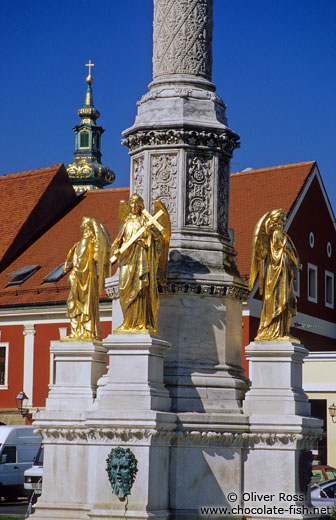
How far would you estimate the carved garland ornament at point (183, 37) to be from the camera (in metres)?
15.2

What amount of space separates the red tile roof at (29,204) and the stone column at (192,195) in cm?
2731

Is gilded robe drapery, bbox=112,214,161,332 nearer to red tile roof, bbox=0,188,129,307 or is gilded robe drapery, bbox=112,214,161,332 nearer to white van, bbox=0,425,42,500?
white van, bbox=0,425,42,500

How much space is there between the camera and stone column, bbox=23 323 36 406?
3850 cm

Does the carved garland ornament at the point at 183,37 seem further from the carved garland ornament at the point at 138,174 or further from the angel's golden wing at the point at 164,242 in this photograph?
the angel's golden wing at the point at 164,242

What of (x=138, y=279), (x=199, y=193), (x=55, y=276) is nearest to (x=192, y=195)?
(x=199, y=193)

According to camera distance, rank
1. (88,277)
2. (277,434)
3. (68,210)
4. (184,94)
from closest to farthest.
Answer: (277,434)
(88,277)
(184,94)
(68,210)

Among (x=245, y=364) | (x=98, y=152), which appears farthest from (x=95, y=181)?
(x=245, y=364)

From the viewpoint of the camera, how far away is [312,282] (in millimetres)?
40438

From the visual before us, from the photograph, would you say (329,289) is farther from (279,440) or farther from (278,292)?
(279,440)

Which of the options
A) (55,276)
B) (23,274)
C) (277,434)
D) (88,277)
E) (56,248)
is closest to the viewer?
(277,434)

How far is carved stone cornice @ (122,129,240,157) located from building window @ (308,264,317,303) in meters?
25.4

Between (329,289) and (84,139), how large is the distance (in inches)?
1285

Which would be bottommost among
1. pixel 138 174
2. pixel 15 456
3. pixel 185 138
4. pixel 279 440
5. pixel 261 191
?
pixel 15 456

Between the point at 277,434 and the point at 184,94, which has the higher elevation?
the point at 184,94
